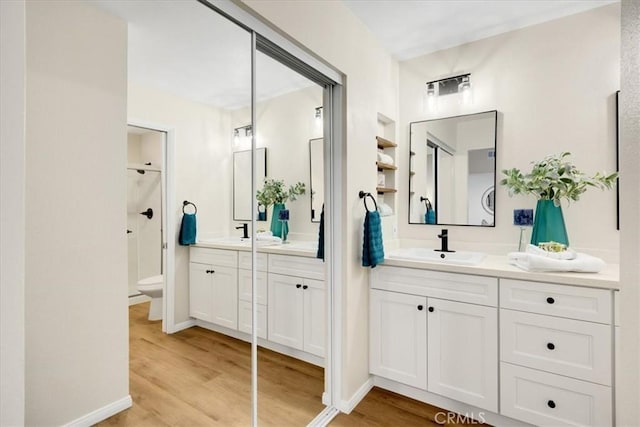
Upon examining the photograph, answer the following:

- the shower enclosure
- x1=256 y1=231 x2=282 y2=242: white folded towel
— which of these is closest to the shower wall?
the shower enclosure

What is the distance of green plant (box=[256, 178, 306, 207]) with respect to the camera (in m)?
1.63

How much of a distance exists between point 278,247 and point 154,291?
657mm

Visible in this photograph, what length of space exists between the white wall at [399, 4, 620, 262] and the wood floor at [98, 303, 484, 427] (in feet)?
4.54

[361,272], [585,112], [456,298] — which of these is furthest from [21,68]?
[585,112]

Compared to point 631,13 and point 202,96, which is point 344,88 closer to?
point 202,96

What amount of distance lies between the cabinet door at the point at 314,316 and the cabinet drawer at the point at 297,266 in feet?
0.16

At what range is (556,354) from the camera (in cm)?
168

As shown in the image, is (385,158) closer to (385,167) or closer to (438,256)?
(385,167)

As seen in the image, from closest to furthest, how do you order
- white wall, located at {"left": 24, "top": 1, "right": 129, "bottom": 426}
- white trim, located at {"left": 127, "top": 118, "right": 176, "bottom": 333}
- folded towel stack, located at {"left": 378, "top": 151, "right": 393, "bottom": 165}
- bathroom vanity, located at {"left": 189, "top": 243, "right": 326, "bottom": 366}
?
white wall, located at {"left": 24, "top": 1, "right": 129, "bottom": 426} → white trim, located at {"left": 127, "top": 118, "right": 176, "bottom": 333} → bathroom vanity, located at {"left": 189, "top": 243, "right": 326, "bottom": 366} → folded towel stack, located at {"left": 378, "top": 151, "right": 393, "bottom": 165}

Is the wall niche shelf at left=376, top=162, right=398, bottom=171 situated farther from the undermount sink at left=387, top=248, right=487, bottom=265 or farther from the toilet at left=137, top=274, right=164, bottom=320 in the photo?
the toilet at left=137, top=274, right=164, bottom=320

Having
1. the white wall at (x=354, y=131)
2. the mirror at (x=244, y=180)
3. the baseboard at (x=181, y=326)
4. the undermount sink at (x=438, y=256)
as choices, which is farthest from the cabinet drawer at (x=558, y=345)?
the baseboard at (x=181, y=326)

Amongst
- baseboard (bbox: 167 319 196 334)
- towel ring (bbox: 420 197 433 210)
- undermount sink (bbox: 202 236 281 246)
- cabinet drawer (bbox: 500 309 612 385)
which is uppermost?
towel ring (bbox: 420 197 433 210)

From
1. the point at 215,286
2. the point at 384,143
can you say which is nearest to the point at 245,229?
the point at 215,286

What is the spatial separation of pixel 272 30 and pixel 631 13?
1309 mm
